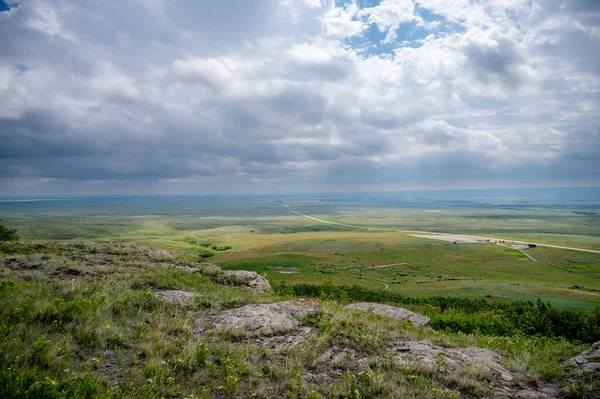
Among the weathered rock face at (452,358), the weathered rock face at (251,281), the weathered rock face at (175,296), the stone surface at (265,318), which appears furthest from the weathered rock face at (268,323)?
the weathered rock face at (251,281)

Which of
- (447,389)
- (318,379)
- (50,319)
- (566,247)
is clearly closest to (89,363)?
(50,319)

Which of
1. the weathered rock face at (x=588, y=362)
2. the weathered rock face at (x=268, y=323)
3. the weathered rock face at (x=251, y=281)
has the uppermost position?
the weathered rock face at (x=268, y=323)

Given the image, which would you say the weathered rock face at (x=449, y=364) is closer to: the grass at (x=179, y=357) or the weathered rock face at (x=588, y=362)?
the grass at (x=179, y=357)

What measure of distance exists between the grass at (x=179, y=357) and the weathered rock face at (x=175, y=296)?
18.2 inches

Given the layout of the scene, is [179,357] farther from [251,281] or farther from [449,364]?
[251,281]

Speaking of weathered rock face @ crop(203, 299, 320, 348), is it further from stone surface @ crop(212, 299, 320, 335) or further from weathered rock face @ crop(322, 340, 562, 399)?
A: weathered rock face @ crop(322, 340, 562, 399)

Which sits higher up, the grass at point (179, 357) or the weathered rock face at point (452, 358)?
the grass at point (179, 357)

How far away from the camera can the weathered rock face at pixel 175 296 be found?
33.7 feet

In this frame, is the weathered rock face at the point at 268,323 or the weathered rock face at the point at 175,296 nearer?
the weathered rock face at the point at 268,323

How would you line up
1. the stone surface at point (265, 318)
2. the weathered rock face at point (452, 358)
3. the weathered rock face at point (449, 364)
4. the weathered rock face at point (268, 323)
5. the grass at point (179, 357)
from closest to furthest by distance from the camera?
1. the grass at point (179, 357)
2. the weathered rock face at point (449, 364)
3. the weathered rock face at point (452, 358)
4. the weathered rock face at point (268, 323)
5. the stone surface at point (265, 318)

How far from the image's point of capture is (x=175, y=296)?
427 inches

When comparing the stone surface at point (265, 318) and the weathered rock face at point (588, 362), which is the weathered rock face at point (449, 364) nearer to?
the weathered rock face at point (588, 362)

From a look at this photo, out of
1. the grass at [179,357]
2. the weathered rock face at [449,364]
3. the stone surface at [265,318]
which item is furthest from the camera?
the stone surface at [265,318]

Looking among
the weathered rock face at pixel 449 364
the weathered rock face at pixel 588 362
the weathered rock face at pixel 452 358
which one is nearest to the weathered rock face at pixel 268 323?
the weathered rock face at pixel 449 364
